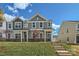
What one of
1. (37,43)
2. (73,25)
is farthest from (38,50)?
(73,25)

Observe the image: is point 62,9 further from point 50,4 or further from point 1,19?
point 1,19

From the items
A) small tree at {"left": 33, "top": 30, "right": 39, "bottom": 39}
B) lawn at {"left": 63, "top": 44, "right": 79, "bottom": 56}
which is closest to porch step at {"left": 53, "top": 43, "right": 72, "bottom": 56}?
lawn at {"left": 63, "top": 44, "right": 79, "bottom": 56}

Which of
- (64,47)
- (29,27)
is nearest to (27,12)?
(29,27)

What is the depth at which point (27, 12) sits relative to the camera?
21.3 feet

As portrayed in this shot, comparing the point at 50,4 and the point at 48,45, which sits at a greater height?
the point at 50,4

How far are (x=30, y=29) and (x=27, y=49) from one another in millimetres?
228

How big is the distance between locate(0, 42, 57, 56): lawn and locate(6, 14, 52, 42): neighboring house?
0.20 ft

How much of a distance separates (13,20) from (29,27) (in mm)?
197

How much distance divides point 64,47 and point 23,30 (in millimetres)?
501

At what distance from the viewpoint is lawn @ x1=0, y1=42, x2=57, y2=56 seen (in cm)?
646

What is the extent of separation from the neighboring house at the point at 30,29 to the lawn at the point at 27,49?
61 mm

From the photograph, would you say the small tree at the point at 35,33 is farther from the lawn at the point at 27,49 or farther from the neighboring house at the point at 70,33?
the neighboring house at the point at 70,33

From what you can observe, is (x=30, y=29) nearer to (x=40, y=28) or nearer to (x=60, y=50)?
(x=40, y=28)

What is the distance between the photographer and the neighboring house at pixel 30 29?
648 cm
